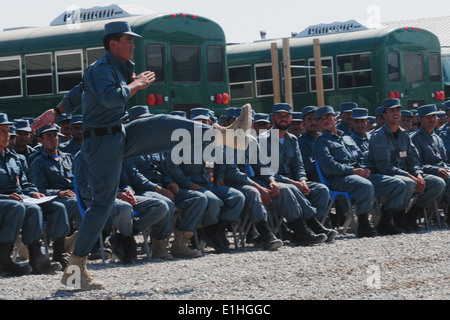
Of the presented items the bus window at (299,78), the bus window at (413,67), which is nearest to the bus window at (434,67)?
the bus window at (413,67)

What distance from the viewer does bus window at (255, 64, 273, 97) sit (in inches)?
835

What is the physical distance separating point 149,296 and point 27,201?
9.03 feet

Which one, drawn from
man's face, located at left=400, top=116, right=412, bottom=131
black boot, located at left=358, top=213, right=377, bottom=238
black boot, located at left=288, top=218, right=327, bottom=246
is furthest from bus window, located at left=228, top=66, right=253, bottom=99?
black boot, located at left=288, top=218, right=327, bottom=246

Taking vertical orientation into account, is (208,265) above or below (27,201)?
below

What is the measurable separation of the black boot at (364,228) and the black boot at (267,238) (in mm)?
1448

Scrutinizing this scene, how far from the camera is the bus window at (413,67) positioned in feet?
68.4

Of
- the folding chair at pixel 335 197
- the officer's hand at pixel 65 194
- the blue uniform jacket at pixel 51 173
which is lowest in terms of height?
the folding chair at pixel 335 197

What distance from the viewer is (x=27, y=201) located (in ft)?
29.7

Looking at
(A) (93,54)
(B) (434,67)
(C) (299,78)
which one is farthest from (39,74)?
(B) (434,67)

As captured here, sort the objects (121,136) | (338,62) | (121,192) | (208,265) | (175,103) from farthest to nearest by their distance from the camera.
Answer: (338,62), (175,103), (121,192), (208,265), (121,136)

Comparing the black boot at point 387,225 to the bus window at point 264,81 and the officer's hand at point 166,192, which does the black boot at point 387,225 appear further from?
the bus window at point 264,81

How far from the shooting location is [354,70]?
67.2 feet
